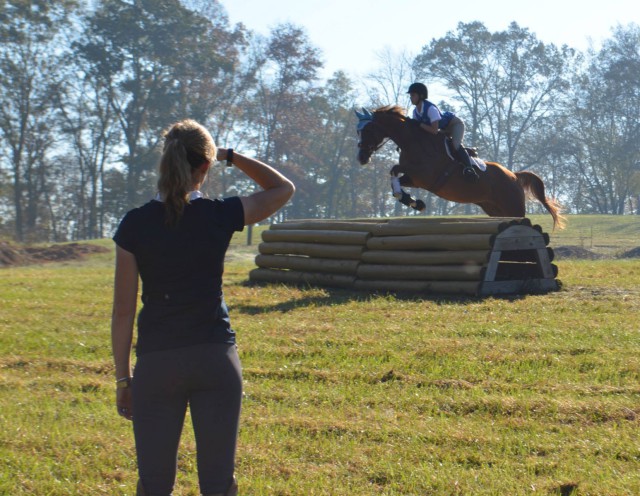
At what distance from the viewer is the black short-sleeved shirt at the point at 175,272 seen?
3.33 m

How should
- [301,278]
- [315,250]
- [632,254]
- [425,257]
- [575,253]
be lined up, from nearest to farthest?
[425,257] < [315,250] < [301,278] < [632,254] < [575,253]

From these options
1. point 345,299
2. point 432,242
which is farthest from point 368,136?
point 345,299

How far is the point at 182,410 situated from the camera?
3.36 metres

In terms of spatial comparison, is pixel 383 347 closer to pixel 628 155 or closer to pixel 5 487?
pixel 5 487

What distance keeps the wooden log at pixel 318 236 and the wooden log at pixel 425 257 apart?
31cm

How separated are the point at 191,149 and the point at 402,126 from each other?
11.0 meters

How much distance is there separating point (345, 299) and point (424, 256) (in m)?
1.43

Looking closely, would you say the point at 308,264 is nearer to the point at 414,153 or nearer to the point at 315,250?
the point at 315,250

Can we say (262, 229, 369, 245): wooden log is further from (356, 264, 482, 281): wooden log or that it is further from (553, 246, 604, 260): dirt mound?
(553, 246, 604, 260): dirt mound

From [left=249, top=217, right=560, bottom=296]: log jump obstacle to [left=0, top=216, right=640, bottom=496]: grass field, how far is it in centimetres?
96

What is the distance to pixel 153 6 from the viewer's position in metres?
46.1

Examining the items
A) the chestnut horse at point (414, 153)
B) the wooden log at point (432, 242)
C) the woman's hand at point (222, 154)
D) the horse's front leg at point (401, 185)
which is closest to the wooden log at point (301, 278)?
the wooden log at point (432, 242)

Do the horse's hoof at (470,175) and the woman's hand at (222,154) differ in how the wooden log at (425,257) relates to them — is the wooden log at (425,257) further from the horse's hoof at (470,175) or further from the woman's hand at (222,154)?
the woman's hand at (222,154)

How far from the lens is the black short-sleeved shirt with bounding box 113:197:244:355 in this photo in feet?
10.9
